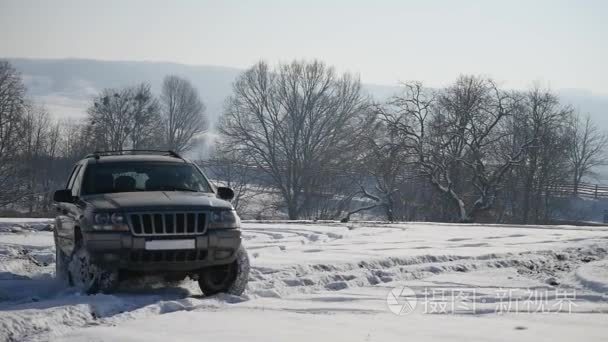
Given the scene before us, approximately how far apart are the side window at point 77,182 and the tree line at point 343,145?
3599 centimetres

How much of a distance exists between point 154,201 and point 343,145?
5355 centimetres

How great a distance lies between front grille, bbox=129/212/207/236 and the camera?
858cm

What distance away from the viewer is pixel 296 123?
64.6 m

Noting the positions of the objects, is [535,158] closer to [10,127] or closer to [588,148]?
[588,148]

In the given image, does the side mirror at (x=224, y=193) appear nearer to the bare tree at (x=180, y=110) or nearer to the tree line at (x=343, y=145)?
the tree line at (x=343, y=145)

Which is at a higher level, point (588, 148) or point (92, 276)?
point (588, 148)

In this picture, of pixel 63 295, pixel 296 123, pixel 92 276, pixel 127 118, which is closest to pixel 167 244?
pixel 92 276

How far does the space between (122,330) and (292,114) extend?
58.1 metres

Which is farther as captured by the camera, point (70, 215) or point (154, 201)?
point (70, 215)

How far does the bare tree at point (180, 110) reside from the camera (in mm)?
91438

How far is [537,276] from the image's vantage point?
1220 centimetres

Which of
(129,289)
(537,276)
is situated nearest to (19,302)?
(129,289)

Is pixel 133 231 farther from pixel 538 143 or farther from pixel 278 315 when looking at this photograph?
pixel 538 143

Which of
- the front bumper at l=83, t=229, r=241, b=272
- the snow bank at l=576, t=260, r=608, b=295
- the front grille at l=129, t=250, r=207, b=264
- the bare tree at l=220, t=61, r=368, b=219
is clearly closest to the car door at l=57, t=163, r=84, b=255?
the front bumper at l=83, t=229, r=241, b=272
